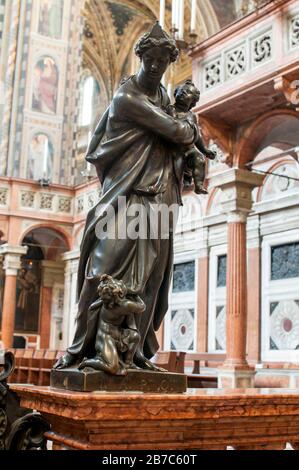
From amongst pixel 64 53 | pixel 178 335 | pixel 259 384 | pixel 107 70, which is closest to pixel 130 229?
pixel 259 384

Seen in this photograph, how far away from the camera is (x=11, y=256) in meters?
19.5

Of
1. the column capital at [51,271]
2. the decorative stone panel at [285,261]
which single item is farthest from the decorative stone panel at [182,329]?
the column capital at [51,271]

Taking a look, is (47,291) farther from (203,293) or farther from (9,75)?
(203,293)

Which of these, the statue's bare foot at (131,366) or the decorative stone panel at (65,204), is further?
the decorative stone panel at (65,204)

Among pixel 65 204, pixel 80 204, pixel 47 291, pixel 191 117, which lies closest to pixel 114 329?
pixel 191 117

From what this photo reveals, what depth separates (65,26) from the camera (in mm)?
21562

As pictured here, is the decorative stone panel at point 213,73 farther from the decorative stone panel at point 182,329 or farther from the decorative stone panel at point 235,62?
the decorative stone panel at point 182,329

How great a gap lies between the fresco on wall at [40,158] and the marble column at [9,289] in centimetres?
244

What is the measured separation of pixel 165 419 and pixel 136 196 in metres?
1.14

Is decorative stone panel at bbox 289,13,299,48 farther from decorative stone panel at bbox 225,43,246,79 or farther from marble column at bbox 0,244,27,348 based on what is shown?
marble column at bbox 0,244,27,348

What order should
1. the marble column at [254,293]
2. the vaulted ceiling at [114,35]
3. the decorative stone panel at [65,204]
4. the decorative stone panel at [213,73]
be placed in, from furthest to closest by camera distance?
the vaulted ceiling at [114,35], the decorative stone panel at [65,204], the marble column at [254,293], the decorative stone panel at [213,73]

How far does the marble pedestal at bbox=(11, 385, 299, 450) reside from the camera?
2740mm

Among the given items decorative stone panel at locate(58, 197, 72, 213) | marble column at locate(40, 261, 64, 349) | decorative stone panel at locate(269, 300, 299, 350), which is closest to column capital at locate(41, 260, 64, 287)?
marble column at locate(40, 261, 64, 349)

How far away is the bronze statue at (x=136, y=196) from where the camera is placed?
3219 mm
